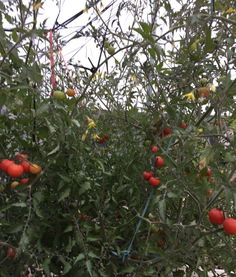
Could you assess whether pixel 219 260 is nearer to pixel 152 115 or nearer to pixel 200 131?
pixel 200 131

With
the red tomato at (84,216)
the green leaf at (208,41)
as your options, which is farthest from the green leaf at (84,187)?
the green leaf at (208,41)

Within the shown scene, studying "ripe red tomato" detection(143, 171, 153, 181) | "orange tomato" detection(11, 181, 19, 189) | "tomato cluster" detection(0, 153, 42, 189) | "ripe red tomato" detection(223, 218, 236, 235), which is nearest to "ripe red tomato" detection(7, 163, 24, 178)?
"tomato cluster" detection(0, 153, 42, 189)

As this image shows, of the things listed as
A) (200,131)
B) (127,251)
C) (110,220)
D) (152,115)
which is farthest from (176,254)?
(152,115)

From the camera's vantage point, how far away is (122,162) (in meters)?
1.32

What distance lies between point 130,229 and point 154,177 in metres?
0.20

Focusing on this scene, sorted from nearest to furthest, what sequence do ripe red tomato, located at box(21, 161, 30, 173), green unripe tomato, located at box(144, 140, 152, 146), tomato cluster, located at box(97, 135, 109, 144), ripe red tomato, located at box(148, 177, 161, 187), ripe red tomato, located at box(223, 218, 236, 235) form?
ripe red tomato, located at box(223, 218, 236, 235) < ripe red tomato, located at box(21, 161, 30, 173) < ripe red tomato, located at box(148, 177, 161, 187) < green unripe tomato, located at box(144, 140, 152, 146) < tomato cluster, located at box(97, 135, 109, 144)

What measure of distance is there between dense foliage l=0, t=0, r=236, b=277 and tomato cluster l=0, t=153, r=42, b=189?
0.01m

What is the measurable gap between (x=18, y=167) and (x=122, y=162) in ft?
1.48

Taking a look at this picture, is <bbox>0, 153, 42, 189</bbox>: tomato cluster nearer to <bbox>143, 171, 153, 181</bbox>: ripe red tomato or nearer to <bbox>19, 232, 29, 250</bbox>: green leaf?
<bbox>19, 232, 29, 250</bbox>: green leaf

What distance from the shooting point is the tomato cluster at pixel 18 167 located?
97cm

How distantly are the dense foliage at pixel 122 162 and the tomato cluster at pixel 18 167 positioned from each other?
0.01 metres

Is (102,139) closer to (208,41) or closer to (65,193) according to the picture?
(65,193)

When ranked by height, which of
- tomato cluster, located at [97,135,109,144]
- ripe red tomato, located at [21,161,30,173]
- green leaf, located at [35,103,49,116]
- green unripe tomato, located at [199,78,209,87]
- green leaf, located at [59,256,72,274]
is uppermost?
green unripe tomato, located at [199,78,209,87]

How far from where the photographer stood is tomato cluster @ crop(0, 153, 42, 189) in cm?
97
